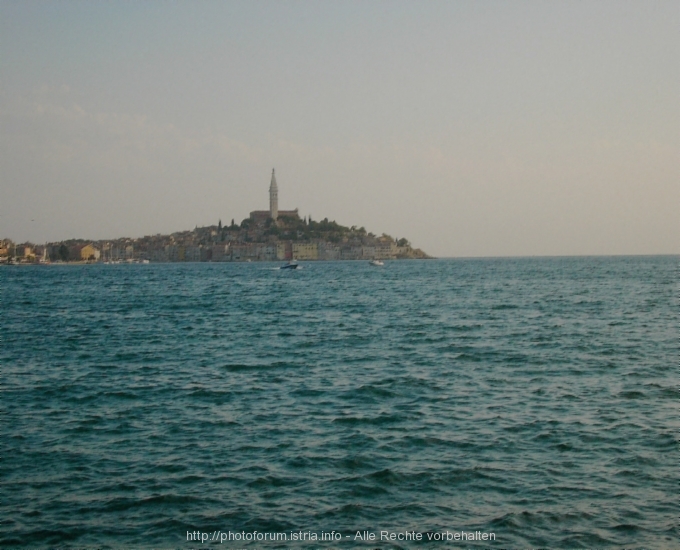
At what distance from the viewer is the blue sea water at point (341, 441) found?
9.02 meters

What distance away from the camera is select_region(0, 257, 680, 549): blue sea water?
9016 mm

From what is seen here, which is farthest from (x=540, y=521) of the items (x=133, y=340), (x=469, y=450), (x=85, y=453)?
(x=133, y=340)

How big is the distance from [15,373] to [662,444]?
54.2 ft

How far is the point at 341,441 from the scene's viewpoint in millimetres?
12453

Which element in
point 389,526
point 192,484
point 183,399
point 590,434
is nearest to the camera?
point 389,526

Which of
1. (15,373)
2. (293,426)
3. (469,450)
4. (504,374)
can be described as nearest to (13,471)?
(293,426)

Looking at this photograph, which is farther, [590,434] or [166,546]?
[590,434]

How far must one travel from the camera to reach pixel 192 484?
10.3 m

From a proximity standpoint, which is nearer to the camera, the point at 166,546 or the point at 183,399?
the point at 166,546

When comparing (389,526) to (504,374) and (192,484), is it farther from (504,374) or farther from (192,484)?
(504,374)

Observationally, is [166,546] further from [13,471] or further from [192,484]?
[13,471]

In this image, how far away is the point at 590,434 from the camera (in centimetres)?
1282

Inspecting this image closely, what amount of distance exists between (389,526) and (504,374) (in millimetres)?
10801

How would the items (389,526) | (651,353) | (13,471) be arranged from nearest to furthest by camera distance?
(389,526), (13,471), (651,353)
